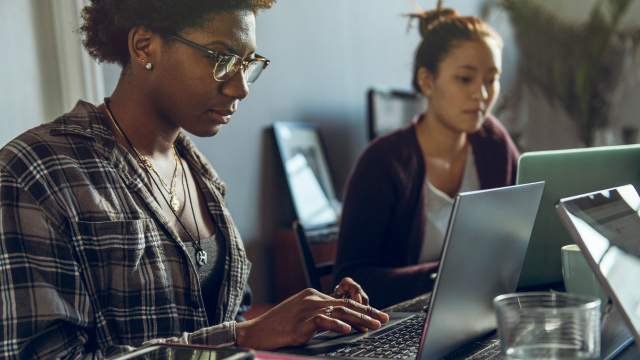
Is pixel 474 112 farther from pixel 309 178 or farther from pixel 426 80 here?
pixel 309 178

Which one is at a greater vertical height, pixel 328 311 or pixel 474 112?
pixel 474 112

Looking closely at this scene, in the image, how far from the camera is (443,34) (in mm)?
1960

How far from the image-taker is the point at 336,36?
9.91 ft

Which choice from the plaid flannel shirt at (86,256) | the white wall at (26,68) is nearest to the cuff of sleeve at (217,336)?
the plaid flannel shirt at (86,256)

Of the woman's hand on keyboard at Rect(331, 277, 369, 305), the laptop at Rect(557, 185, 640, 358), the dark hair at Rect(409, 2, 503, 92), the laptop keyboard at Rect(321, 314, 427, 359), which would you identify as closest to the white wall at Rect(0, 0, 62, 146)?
the woman's hand on keyboard at Rect(331, 277, 369, 305)

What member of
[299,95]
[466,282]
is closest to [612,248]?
[466,282]

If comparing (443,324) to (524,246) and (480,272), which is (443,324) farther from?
(524,246)

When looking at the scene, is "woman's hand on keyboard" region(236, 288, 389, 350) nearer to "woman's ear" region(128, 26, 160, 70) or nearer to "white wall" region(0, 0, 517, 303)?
"woman's ear" region(128, 26, 160, 70)

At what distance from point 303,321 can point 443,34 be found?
4.45 feet

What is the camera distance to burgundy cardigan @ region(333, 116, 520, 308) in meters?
1.56

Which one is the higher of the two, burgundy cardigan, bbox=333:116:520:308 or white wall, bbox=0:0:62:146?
white wall, bbox=0:0:62:146

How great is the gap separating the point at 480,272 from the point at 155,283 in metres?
0.60

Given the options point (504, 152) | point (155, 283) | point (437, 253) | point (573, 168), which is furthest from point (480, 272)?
point (504, 152)

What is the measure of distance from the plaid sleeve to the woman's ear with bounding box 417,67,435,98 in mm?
1395
